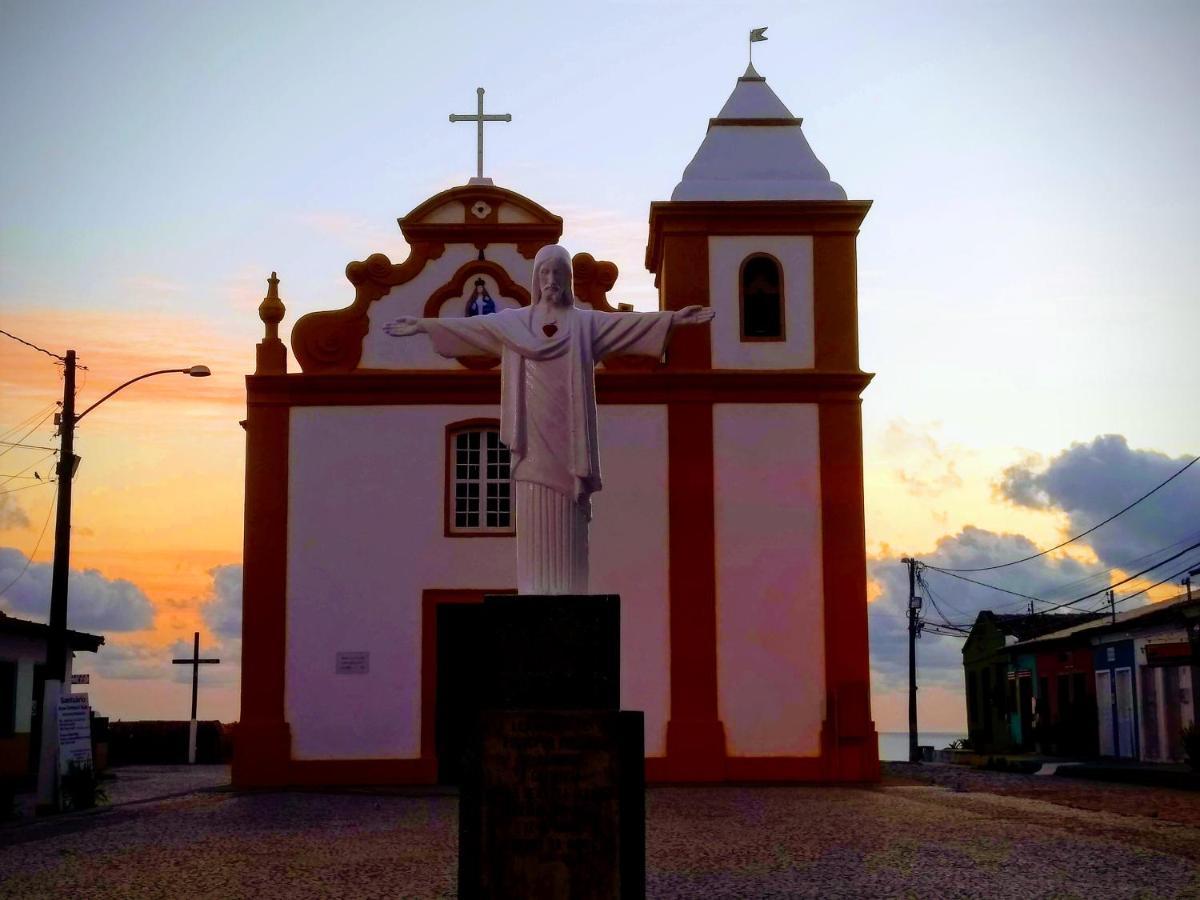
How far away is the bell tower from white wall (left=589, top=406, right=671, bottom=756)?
0.25m

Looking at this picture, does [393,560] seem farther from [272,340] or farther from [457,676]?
[457,676]

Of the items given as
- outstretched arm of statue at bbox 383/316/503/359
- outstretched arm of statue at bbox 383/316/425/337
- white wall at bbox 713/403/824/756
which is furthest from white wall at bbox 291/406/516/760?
outstretched arm of statue at bbox 383/316/503/359

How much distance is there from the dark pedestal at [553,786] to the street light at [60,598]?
1267 cm

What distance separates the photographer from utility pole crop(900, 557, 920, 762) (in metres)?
45.5

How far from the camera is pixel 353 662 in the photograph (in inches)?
872

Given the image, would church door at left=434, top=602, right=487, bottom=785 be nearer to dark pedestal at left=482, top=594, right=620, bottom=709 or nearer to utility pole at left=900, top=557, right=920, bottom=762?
dark pedestal at left=482, top=594, right=620, bottom=709

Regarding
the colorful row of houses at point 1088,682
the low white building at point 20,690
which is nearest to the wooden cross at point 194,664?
the low white building at point 20,690

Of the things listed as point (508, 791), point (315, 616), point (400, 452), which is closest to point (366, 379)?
point (400, 452)

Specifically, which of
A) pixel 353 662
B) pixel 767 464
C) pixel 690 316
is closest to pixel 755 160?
pixel 767 464

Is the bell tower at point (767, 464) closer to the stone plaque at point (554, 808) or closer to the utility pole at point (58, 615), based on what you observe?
the utility pole at point (58, 615)

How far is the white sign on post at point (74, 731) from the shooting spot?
19.4 m

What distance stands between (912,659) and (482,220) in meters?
29.5

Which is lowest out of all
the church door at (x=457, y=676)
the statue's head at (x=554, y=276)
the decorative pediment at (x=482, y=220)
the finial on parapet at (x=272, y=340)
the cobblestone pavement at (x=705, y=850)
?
the cobblestone pavement at (x=705, y=850)

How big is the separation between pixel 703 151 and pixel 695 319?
1517cm
